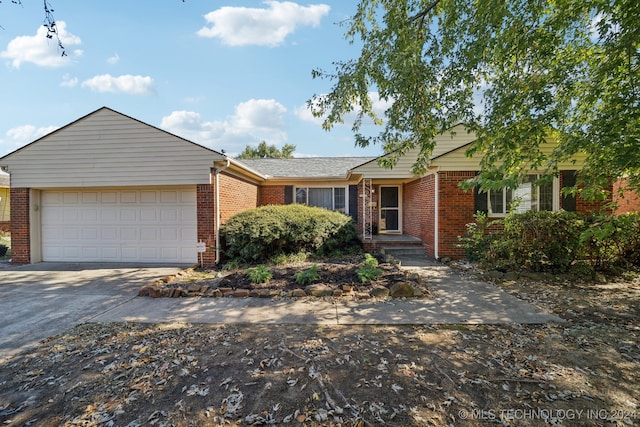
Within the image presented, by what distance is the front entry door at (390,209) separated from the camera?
13.3 metres

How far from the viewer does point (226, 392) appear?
2.76 metres

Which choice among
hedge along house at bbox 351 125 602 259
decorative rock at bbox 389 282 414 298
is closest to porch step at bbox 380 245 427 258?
hedge along house at bbox 351 125 602 259

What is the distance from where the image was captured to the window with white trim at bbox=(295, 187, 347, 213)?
1368 cm

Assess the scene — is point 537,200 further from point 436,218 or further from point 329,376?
point 329,376

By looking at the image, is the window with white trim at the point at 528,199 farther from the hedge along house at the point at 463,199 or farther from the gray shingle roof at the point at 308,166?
the gray shingle roof at the point at 308,166

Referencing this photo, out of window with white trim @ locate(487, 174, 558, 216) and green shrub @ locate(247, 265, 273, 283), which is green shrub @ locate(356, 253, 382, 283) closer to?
green shrub @ locate(247, 265, 273, 283)

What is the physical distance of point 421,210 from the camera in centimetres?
1061

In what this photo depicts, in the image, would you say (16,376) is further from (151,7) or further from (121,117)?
(121,117)

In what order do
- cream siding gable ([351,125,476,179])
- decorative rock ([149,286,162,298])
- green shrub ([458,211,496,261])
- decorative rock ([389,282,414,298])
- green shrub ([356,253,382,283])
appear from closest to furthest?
decorative rock ([389,282,414,298]), decorative rock ([149,286,162,298]), green shrub ([356,253,382,283]), green shrub ([458,211,496,261]), cream siding gable ([351,125,476,179])

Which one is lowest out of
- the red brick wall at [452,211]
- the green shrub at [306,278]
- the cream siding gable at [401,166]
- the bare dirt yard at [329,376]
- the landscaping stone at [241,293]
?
the bare dirt yard at [329,376]

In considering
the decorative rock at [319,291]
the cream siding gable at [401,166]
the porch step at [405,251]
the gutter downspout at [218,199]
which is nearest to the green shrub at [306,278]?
the decorative rock at [319,291]

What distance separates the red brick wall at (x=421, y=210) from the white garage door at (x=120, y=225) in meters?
7.35

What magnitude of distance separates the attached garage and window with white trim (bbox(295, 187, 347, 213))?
5286 mm

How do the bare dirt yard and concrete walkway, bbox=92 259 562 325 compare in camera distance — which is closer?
the bare dirt yard
